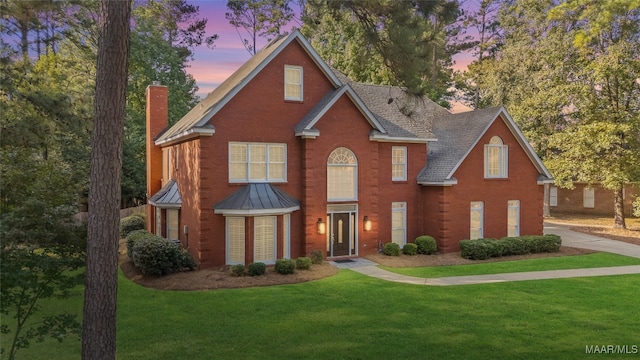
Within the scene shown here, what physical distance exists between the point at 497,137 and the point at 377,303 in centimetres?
1482

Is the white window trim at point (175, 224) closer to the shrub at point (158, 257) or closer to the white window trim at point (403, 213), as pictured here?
the shrub at point (158, 257)

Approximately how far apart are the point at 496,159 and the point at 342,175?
949 cm

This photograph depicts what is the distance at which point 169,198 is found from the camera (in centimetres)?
2062

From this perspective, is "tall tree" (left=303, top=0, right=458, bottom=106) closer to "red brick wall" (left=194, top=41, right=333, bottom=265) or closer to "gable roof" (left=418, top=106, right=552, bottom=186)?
"red brick wall" (left=194, top=41, right=333, bottom=265)

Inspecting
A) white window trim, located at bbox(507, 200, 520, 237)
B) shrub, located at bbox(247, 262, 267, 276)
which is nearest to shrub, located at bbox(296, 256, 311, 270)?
shrub, located at bbox(247, 262, 267, 276)

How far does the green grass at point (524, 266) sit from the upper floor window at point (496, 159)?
5338 millimetres

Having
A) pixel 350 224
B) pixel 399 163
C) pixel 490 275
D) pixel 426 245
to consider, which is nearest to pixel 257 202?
pixel 350 224

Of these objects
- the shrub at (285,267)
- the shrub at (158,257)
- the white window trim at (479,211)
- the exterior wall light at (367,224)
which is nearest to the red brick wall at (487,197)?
the white window trim at (479,211)

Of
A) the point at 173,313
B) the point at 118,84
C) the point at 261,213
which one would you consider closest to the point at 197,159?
the point at 261,213

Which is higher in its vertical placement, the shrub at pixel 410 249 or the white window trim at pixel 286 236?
the white window trim at pixel 286 236

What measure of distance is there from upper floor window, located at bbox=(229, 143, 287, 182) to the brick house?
0.05 metres

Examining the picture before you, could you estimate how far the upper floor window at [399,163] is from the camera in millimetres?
22516

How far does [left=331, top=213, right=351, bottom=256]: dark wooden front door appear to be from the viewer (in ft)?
67.2

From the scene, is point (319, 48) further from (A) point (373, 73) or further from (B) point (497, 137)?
(B) point (497, 137)
